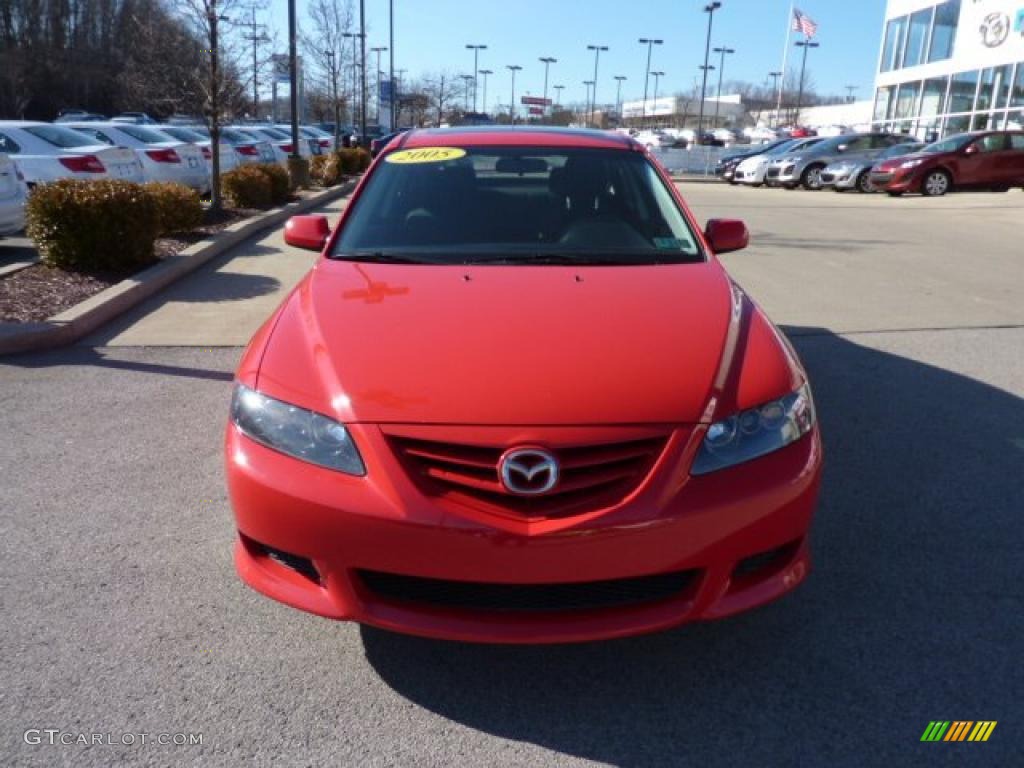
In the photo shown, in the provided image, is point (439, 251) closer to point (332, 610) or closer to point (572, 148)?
point (572, 148)

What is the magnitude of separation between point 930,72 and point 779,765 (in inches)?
1539

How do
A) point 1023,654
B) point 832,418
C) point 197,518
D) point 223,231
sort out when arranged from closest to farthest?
point 1023,654 → point 197,518 → point 832,418 → point 223,231

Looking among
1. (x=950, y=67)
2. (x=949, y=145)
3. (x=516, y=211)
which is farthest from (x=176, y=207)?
(x=950, y=67)

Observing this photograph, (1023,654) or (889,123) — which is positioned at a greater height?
(889,123)

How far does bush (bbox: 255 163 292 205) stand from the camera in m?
14.6

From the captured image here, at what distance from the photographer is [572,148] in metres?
4.35

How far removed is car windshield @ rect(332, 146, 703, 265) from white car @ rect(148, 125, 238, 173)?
12.3m

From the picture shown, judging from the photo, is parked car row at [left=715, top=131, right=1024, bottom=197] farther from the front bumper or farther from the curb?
the front bumper

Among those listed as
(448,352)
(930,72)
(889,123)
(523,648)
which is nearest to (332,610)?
(523,648)

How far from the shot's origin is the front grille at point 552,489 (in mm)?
2299

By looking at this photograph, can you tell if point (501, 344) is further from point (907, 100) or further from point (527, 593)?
point (907, 100)

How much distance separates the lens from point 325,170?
20562 mm

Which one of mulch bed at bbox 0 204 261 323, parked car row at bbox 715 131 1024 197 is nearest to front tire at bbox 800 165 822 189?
parked car row at bbox 715 131 1024 197

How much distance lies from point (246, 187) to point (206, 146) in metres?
2.60
